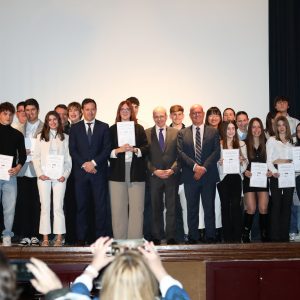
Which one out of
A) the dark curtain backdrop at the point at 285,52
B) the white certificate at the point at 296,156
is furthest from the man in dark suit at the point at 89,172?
the dark curtain backdrop at the point at 285,52

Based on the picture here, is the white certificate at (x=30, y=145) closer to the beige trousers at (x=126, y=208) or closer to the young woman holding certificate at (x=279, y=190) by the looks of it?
the beige trousers at (x=126, y=208)

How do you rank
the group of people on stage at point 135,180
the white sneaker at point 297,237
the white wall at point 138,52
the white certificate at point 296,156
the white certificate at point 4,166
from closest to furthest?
1. the white certificate at point 4,166
2. the group of people on stage at point 135,180
3. the white certificate at point 296,156
4. the white sneaker at point 297,237
5. the white wall at point 138,52

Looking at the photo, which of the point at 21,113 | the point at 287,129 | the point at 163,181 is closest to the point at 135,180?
the point at 163,181

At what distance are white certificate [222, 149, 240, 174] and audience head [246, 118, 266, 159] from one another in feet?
0.85

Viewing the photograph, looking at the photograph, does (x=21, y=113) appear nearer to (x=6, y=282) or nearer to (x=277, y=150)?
(x=277, y=150)

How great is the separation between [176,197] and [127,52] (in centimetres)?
299

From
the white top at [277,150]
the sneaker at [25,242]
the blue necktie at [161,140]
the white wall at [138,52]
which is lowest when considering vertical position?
the sneaker at [25,242]

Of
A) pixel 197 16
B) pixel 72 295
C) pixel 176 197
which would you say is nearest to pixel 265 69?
pixel 197 16

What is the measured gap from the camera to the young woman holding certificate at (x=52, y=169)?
7.03 metres

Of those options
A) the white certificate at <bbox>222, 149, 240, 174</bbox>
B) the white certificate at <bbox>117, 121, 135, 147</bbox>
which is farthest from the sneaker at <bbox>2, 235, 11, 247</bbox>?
the white certificate at <bbox>222, 149, 240, 174</bbox>

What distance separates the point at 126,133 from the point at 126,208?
897 mm

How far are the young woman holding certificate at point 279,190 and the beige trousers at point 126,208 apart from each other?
1.59 meters

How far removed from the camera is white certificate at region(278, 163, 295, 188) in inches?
287

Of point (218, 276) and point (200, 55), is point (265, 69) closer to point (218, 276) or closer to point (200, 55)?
point (200, 55)
